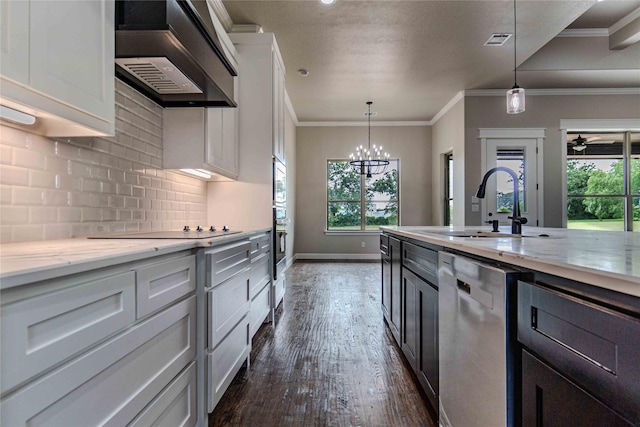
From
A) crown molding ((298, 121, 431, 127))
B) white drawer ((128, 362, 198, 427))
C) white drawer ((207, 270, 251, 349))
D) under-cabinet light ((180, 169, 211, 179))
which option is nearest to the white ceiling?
crown molding ((298, 121, 431, 127))

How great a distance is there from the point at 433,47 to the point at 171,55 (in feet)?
10.7

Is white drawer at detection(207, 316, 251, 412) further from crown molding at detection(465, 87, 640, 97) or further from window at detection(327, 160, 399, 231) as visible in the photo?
window at detection(327, 160, 399, 231)

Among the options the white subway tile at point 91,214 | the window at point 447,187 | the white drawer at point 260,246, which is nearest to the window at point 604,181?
the window at point 447,187

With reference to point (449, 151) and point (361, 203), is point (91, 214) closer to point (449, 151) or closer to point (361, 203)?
point (449, 151)

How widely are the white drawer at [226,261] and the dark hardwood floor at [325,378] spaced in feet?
2.29

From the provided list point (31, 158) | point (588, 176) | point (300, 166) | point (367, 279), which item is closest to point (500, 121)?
point (588, 176)

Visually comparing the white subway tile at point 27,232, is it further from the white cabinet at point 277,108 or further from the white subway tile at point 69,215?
the white cabinet at point 277,108

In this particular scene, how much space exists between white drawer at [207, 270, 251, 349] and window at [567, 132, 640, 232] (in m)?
5.71

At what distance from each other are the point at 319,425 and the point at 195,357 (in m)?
0.69

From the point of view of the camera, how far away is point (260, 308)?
2607 millimetres

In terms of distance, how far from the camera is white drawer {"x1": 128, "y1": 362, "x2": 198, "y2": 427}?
3.52 ft

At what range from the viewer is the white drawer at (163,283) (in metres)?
1.04

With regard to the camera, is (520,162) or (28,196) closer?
(28,196)

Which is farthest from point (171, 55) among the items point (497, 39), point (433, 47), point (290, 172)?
point (290, 172)
